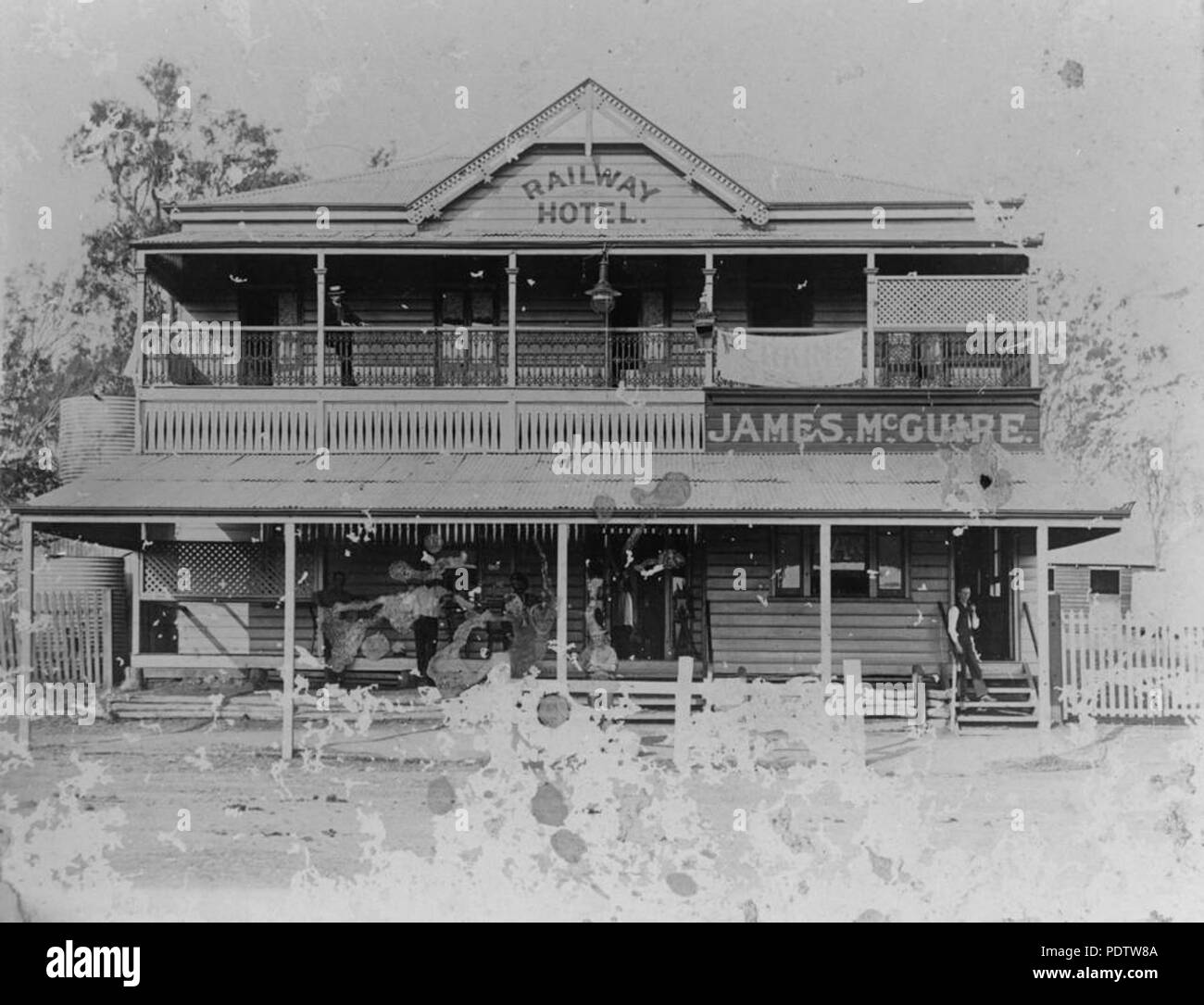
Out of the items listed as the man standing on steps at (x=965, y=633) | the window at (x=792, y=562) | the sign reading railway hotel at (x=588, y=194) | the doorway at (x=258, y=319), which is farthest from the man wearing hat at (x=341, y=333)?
the man standing on steps at (x=965, y=633)

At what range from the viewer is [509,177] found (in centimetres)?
1833

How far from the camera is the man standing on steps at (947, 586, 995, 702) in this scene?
16.4 meters

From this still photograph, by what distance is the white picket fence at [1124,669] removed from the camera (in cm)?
1564

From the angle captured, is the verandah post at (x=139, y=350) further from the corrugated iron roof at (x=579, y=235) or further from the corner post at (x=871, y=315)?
the corner post at (x=871, y=315)

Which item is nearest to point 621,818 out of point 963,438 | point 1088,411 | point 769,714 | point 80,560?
point 769,714

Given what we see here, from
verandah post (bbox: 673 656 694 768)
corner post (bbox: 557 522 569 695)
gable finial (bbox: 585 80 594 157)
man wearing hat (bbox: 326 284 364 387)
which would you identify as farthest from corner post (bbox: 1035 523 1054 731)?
man wearing hat (bbox: 326 284 364 387)

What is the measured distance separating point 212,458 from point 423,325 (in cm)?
410

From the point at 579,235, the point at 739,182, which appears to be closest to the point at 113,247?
the point at 579,235

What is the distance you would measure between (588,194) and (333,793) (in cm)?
983

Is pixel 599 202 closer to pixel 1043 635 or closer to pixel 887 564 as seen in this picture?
pixel 887 564

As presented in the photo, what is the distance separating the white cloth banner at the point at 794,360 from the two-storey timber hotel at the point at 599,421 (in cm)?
4

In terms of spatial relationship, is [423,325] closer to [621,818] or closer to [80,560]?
[80,560]

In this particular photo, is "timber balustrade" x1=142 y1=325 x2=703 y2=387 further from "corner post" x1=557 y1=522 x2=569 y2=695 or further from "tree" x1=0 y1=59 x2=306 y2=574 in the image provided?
"tree" x1=0 y1=59 x2=306 y2=574

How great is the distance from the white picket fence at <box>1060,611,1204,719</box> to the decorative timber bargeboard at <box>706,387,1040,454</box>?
8.28 feet
